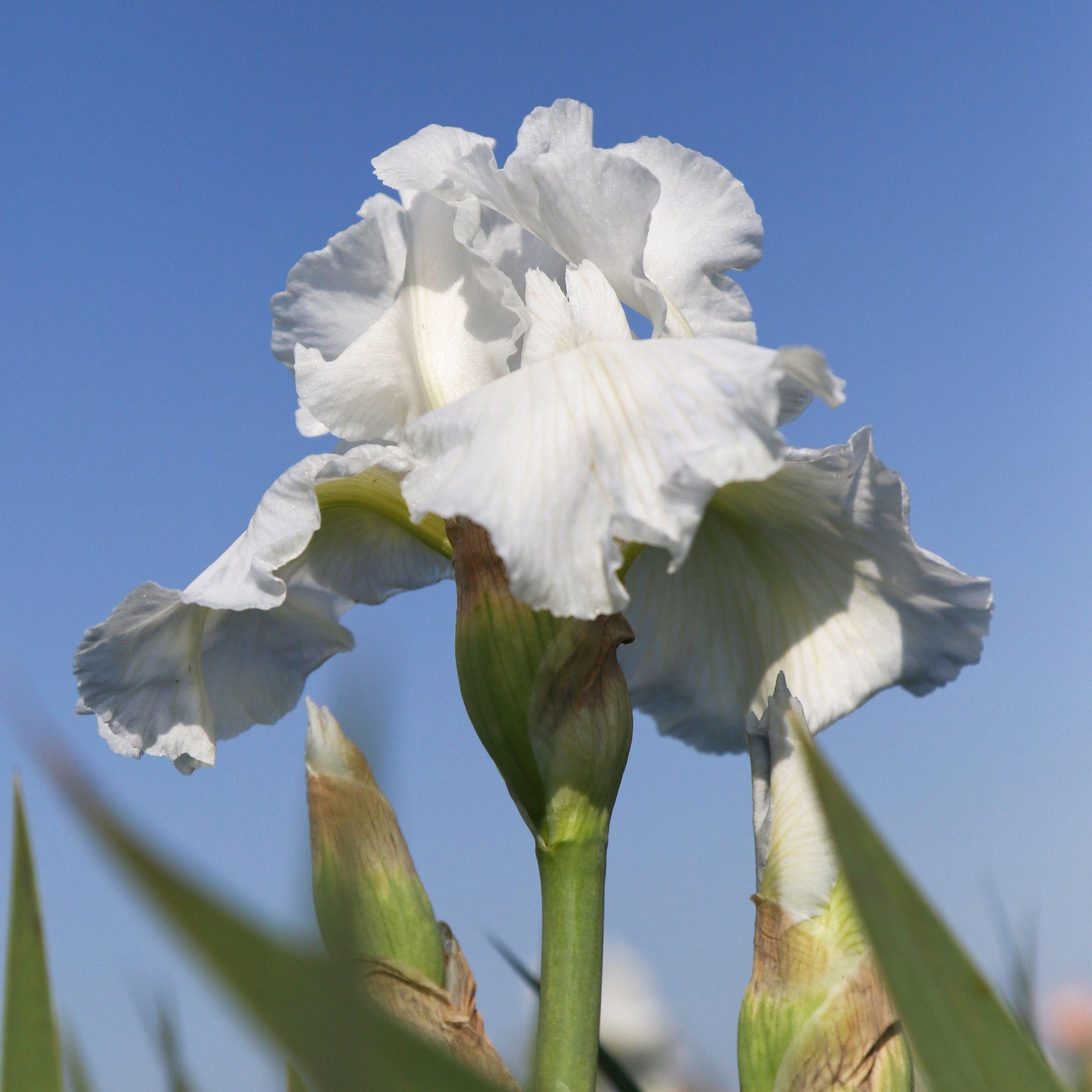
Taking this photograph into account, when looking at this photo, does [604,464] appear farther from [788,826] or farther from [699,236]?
[699,236]

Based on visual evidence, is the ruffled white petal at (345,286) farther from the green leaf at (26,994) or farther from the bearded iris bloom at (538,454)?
the green leaf at (26,994)

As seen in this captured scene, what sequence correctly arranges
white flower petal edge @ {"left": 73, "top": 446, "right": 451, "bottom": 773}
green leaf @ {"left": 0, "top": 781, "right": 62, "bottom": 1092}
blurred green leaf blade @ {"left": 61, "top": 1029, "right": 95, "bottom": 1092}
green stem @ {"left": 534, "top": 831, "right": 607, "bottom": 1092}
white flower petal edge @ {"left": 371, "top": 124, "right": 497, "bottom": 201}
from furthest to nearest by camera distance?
white flower petal edge @ {"left": 371, "top": 124, "right": 497, "bottom": 201}
white flower petal edge @ {"left": 73, "top": 446, "right": 451, "bottom": 773}
green stem @ {"left": 534, "top": 831, "right": 607, "bottom": 1092}
blurred green leaf blade @ {"left": 61, "top": 1029, "right": 95, "bottom": 1092}
green leaf @ {"left": 0, "top": 781, "right": 62, "bottom": 1092}

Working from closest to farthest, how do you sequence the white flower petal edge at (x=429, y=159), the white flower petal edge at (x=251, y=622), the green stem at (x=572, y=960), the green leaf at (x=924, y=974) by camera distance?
the green leaf at (x=924, y=974) < the green stem at (x=572, y=960) < the white flower petal edge at (x=251, y=622) < the white flower petal edge at (x=429, y=159)

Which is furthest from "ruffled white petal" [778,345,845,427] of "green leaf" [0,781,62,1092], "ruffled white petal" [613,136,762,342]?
"green leaf" [0,781,62,1092]

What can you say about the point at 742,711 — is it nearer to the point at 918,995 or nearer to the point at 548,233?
the point at 548,233

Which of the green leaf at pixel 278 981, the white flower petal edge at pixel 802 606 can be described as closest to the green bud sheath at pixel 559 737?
the white flower petal edge at pixel 802 606

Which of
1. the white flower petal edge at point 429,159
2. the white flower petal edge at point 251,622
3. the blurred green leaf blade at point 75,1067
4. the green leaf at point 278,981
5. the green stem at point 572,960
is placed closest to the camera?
the green leaf at point 278,981

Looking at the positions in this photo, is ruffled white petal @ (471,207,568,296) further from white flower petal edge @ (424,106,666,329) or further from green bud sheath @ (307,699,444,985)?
green bud sheath @ (307,699,444,985)
